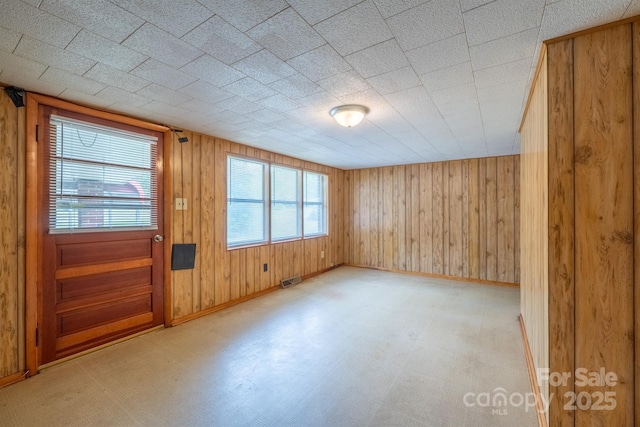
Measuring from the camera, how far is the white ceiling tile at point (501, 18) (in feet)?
4.21

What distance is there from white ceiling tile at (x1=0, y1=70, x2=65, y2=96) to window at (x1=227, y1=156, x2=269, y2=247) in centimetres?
194

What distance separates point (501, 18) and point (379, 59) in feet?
2.14

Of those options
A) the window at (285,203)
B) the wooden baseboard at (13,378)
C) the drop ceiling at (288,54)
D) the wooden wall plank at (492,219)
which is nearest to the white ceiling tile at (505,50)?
the drop ceiling at (288,54)

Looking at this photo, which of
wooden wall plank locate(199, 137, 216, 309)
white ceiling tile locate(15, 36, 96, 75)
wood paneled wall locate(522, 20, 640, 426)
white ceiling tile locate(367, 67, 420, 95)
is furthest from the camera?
wooden wall plank locate(199, 137, 216, 309)

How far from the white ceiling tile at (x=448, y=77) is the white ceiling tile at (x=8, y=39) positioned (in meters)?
2.47

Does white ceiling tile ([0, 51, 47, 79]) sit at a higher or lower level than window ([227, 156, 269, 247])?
higher

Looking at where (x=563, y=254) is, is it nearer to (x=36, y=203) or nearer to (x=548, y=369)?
(x=548, y=369)

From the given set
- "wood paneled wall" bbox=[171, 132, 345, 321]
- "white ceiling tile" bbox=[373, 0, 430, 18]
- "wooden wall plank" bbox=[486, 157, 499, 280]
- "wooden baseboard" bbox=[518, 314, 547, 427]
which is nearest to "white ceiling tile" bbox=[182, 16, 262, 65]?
"white ceiling tile" bbox=[373, 0, 430, 18]

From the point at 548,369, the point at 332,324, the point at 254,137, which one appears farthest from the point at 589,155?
the point at 254,137

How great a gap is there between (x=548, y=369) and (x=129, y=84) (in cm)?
341

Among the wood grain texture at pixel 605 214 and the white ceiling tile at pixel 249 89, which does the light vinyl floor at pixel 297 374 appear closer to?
the wood grain texture at pixel 605 214

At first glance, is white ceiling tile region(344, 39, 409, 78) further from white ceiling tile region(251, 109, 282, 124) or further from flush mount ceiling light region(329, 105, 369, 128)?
white ceiling tile region(251, 109, 282, 124)

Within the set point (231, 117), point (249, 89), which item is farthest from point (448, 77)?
point (231, 117)

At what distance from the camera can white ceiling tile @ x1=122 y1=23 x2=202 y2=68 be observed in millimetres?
1470
